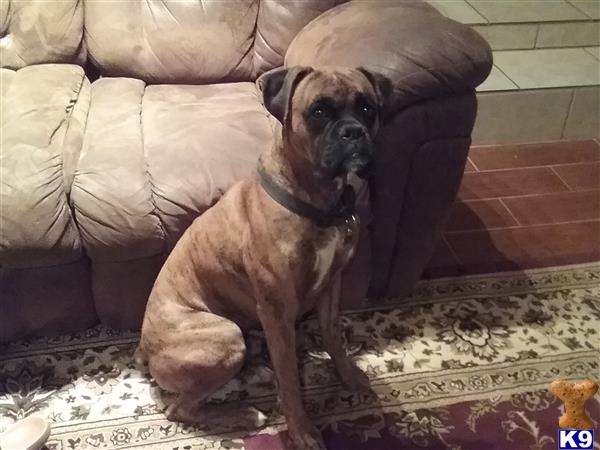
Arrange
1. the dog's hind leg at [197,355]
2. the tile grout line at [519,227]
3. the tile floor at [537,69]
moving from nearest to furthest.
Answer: the dog's hind leg at [197,355] → the tile grout line at [519,227] → the tile floor at [537,69]

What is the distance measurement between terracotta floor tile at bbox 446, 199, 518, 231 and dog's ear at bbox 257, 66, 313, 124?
113cm

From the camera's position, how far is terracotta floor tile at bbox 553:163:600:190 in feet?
8.35

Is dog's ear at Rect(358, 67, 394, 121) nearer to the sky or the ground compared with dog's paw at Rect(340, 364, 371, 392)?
nearer to the sky

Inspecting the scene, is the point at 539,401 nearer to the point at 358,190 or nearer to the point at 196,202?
the point at 358,190

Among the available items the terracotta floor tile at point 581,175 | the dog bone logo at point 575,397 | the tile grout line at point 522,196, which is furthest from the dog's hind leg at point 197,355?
the terracotta floor tile at point 581,175

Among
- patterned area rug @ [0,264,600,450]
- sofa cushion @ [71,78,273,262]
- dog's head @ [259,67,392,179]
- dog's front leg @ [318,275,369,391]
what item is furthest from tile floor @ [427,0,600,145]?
dog's head @ [259,67,392,179]

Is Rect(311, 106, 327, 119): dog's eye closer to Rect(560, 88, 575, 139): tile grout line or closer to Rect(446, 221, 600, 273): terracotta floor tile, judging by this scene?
Rect(446, 221, 600, 273): terracotta floor tile

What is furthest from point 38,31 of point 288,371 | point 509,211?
point 509,211

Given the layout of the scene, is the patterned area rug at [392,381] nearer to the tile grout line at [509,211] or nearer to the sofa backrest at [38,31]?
the tile grout line at [509,211]

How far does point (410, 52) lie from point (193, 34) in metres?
0.78

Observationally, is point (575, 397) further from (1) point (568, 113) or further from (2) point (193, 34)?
(1) point (568, 113)

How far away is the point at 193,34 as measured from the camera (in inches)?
81.1

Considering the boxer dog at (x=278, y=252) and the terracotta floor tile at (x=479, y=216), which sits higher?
the boxer dog at (x=278, y=252)

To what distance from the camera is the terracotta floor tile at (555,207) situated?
2.36m
